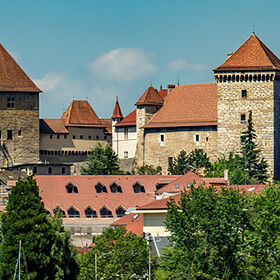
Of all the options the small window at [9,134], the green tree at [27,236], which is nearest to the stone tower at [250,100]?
the small window at [9,134]

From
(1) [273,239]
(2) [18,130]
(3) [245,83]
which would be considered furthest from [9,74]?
(1) [273,239]

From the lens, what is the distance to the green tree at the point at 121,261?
67438 mm

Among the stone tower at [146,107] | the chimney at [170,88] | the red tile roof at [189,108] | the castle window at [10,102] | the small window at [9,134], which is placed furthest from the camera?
the chimney at [170,88]

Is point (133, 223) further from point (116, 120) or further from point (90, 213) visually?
point (116, 120)

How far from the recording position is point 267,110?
116 meters

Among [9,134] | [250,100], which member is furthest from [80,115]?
[250,100]

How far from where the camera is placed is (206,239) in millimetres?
64438

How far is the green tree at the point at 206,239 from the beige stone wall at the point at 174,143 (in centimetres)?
5443

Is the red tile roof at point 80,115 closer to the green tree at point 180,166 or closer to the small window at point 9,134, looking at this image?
the small window at point 9,134

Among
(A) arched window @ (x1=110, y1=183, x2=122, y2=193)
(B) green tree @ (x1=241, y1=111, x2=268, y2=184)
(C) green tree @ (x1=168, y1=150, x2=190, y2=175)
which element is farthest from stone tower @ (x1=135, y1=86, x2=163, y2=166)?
(A) arched window @ (x1=110, y1=183, x2=122, y2=193)

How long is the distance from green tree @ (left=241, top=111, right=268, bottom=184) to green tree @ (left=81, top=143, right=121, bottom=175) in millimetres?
12789

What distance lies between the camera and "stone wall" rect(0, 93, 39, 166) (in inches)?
4948

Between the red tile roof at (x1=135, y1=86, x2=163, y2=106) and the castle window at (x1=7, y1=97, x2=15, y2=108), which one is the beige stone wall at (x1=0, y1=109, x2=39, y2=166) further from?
the red tile roof at (x1=135, y1=86, x2=163, y2=106)

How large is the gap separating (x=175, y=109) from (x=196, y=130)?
5548 mm
